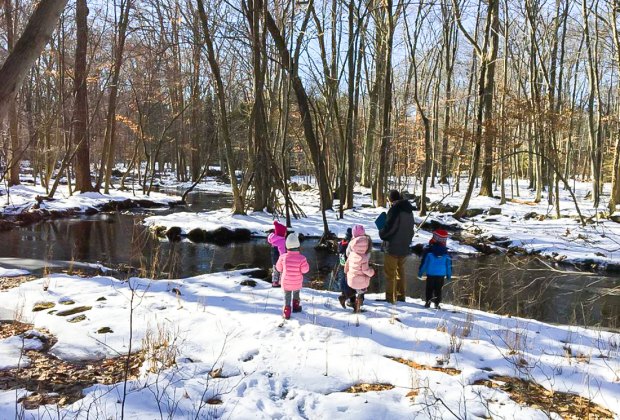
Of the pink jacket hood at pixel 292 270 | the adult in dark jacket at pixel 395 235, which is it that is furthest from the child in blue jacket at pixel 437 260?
the pink jacket hood at pixel 292 270

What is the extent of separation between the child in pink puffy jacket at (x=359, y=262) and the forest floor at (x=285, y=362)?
454mm

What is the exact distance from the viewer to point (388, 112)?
19.3m

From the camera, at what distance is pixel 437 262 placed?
669 cm

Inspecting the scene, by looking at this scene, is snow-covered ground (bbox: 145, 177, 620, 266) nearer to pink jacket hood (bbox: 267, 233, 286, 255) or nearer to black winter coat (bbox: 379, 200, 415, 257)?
black winter coat (bbox: 379, 200, 415, 257)

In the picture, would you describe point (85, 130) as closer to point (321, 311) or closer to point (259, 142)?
point (259, 142)

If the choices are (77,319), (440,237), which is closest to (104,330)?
(77,319)

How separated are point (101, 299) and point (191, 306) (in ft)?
4.68

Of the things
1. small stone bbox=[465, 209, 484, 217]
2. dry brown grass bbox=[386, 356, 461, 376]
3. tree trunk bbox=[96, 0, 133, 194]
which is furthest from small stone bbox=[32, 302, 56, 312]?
small stone bbox=[465, 209, 484, 217]

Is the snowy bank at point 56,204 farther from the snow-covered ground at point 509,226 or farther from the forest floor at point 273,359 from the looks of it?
the forest floor at point 273,359

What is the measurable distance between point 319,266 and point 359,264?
5.68m

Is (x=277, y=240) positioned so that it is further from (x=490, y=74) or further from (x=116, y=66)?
(x=116, y=66)

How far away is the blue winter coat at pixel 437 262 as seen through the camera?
6660 millimetres

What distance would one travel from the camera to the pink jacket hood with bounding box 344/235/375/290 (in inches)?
238

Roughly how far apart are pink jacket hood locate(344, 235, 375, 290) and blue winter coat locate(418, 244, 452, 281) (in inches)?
42.9
